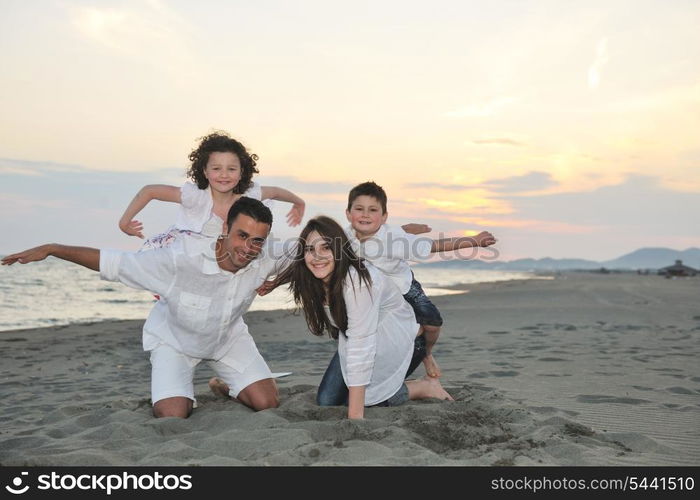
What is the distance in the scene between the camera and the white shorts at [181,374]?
14.7 feet

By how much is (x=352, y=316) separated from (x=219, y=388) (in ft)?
5.87

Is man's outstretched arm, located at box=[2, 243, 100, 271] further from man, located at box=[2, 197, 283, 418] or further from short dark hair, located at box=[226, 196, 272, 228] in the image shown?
short dark hair, located at box=[226, 196, 272, 228]

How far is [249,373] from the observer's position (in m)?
4.80

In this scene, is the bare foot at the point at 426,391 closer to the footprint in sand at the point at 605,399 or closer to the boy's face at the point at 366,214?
the footprint in sand at the point at 605,399

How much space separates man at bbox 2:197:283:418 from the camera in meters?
4.21

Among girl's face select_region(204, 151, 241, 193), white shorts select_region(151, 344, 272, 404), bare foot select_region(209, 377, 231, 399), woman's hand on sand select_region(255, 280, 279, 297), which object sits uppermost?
girl's face select_region(204, 151, 241, 193)

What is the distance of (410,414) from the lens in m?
4.17

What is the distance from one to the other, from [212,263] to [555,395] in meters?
2.95

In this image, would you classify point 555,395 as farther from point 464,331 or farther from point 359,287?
point 464,331

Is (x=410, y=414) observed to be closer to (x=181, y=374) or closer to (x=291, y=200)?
(x=181, y=374)

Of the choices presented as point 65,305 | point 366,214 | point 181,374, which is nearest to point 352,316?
point 366,214

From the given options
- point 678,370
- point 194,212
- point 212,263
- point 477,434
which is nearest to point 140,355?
point 194,212

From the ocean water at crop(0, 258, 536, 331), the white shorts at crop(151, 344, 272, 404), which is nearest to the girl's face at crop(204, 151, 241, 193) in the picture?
the white shorts at crop(151, 344, 272, 404)

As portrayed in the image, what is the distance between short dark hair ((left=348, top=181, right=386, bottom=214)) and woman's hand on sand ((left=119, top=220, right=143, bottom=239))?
1.85 metres
